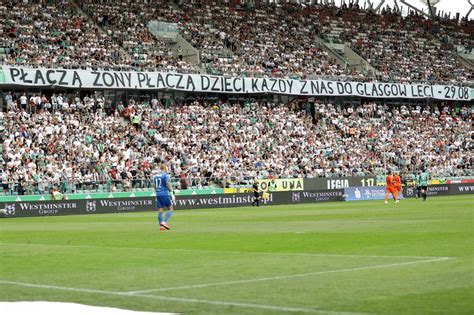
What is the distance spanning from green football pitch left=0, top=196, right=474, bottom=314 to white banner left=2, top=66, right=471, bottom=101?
109 feet

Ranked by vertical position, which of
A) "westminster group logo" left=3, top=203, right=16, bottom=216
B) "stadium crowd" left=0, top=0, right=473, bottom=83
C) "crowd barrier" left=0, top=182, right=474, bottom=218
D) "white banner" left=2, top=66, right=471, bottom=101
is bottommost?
"crowd barrier" left=0, top=182, right=474, bottom=218

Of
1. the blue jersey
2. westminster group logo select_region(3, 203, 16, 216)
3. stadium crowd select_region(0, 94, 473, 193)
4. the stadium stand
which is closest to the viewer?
the blue jersey

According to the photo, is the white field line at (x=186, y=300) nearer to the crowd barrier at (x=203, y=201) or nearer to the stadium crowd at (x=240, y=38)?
the crowd barrier at (x=203, y=201)

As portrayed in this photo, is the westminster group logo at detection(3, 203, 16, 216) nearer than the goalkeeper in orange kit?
Yes

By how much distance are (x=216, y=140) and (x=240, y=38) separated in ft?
49.9

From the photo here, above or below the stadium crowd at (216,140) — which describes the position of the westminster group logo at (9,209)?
below

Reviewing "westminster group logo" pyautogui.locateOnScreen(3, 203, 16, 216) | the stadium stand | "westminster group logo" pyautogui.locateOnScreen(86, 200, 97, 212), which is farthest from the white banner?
"westminster group logo" pyautogui.locateOnScreen(3, 203, 16, 216)

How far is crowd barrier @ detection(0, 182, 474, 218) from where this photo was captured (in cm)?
4453

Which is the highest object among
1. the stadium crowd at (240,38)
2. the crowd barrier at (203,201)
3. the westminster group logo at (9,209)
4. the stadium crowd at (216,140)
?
the stadium crowd at (240,38)

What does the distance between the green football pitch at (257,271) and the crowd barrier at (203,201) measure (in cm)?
2098

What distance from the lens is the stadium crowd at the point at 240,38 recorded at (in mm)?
58938

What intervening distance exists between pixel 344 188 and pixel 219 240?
3905 centimetres

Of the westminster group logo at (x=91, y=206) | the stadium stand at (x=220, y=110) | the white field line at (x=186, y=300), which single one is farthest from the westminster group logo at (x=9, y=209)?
the white field line at (x=186, y=300)

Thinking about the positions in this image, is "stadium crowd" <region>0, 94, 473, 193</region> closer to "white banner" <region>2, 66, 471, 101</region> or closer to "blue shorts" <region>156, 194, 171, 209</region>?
"white banner" <region>2, 66, 471, 101</region>
